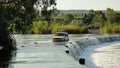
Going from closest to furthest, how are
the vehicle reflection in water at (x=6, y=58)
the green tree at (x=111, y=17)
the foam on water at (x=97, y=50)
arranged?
the vehicle reflection in water at (x=6, y=58) < the foam on water at (x=97, y=50) < the green tree at (x=111, y=17)

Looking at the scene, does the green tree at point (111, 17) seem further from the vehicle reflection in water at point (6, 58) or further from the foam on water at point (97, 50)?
the vehicle reflection in water at point (6, 58)

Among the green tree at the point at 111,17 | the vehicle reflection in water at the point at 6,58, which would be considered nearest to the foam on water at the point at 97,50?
the vehicle reflection in water at the point at 6,58

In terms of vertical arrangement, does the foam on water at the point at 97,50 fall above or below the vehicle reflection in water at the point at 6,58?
below

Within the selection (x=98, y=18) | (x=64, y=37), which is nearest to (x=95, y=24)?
(x=98, y=18)

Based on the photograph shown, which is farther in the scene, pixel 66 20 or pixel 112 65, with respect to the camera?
pixel 66 20

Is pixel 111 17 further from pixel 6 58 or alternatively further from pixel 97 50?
pixel 6 58

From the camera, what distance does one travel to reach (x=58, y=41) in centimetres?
6141

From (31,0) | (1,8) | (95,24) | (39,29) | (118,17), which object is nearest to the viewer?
(1,8)

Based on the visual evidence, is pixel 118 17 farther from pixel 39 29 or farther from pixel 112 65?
pixel 112 65

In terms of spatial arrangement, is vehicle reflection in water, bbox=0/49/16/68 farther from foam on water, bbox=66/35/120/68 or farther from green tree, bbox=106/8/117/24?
green tree, bbox=106/8/117/24

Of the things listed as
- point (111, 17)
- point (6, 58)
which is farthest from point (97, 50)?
point (111, 17)

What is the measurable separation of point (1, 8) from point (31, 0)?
3510mm

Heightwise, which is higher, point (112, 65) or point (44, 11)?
point (44, 11)

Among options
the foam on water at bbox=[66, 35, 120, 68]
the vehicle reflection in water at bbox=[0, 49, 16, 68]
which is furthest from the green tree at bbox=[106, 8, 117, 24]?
the vehicle reflection in water at bbox=[0, 49, 16, 68]
